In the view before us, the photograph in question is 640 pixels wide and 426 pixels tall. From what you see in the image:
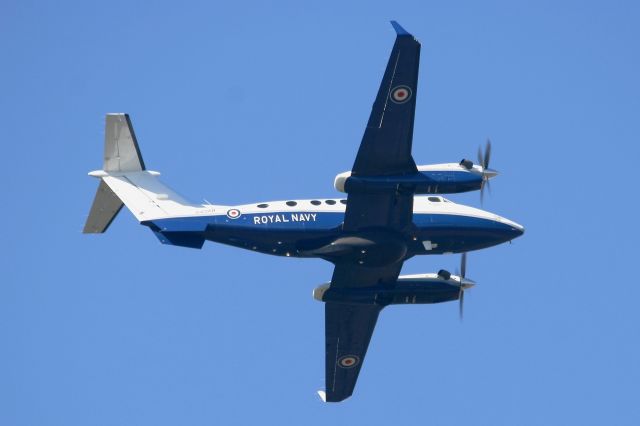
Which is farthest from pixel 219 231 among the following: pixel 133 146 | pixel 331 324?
pixel 331 324

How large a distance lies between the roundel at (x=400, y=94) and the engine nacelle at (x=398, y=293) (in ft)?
37.7

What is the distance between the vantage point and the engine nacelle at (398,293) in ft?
181

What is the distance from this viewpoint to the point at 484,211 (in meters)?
Result: 53.5

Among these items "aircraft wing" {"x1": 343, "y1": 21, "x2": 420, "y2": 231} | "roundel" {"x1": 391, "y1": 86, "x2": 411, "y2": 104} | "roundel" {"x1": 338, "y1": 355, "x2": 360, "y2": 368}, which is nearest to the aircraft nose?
"aircraft wing" {"x1": 343, "y1": 21, "x2": 420, "y2": 231}

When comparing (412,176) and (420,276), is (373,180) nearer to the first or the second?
(412,176)

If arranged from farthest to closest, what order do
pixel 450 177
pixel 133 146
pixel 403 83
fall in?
1. pixel 133 146
2. pixel 450 177
3. pixel 403 83

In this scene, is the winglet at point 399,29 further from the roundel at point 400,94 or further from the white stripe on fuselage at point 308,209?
the white stripe on fuselage at point 308,209

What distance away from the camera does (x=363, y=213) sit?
166ft

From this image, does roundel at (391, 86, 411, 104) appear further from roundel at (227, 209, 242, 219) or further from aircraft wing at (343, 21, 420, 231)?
roundel at (227, 209, 242, 219)

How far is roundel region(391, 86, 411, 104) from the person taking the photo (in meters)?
46.5

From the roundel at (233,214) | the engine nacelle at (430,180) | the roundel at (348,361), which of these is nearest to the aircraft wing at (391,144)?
the engine nacelle at (430,180)

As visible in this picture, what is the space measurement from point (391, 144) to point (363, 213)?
12.6ft

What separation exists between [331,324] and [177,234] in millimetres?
10600

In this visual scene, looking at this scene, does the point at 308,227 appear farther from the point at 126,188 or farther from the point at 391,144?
the point at 126,188
